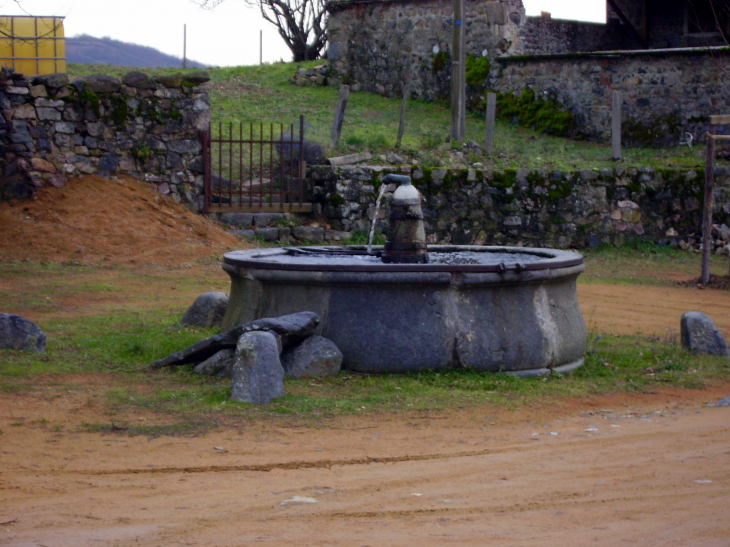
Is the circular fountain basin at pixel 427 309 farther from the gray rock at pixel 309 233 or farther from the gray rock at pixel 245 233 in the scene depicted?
the gray rock at pixel 309 233

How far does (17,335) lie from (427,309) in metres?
3.32

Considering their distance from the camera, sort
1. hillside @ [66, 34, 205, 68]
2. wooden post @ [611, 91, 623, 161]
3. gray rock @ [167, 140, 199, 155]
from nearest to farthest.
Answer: gray rock @ [167, 140, 199, 155] → wooden post @ [611, 91, 623, 161] → hillside @ [66, 34, 205, 68]

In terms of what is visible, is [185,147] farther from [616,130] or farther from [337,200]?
[616,130]

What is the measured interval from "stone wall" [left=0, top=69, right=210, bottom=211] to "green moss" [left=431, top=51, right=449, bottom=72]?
9.08 meters

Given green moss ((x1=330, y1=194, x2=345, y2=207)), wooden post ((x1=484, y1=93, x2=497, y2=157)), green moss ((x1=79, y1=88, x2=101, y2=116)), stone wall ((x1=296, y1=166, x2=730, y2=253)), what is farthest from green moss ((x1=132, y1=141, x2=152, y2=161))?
wooden post ((x1=484, y1=93, x2=497, y2=157))

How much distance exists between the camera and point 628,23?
25297 mm

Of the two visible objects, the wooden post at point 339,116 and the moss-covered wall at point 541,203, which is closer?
the moss-covered wall at point 541,203

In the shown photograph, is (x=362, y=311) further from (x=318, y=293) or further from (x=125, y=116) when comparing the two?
(x=125, y=116)

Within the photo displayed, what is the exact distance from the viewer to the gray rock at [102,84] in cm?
1418

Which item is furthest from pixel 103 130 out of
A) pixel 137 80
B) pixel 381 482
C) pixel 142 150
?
pixel 381 482

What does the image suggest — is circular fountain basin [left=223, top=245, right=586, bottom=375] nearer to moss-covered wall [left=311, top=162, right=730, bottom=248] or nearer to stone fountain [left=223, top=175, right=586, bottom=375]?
stone fountain [left=223, top=175, right=586, bottom=375]

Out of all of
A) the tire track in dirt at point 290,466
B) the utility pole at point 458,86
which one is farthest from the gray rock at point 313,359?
the utility pole at point 458,86

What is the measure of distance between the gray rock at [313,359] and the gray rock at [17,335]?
2.14 metres

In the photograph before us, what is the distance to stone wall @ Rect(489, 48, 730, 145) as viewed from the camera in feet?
61.9
